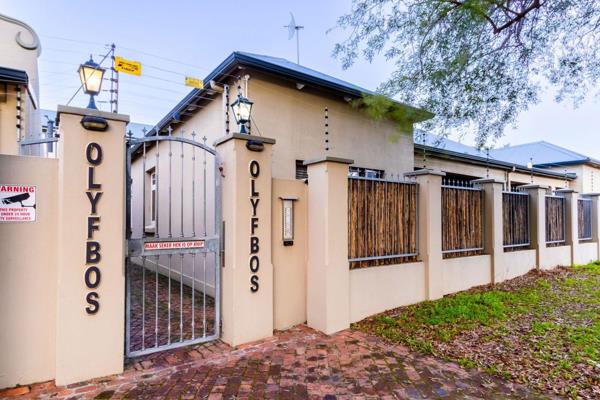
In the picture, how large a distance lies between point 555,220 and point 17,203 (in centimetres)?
1178

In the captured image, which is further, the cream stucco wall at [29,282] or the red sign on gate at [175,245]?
the red sign on gate at [175,245]

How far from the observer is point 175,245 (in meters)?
4.09

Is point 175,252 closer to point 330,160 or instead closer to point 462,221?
point 330,160

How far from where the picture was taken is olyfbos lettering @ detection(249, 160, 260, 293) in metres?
4.34

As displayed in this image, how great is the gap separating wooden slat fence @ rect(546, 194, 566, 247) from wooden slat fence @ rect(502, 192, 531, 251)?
120cm

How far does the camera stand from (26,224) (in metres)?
3.24

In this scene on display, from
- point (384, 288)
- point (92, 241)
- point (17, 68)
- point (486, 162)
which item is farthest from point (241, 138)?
point (486, 162)

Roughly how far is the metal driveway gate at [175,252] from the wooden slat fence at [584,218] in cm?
1107

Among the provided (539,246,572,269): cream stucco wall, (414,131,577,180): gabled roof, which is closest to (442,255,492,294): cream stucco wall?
(414,131,577,180): gabled roof

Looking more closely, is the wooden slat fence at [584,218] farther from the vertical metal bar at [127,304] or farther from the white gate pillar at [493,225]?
the vertical metal bar at [127,304]

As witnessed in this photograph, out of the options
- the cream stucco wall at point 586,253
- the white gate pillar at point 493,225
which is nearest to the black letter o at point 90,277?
the white gate pillar at point 493,225

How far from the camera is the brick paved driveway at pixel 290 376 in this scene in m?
3.10

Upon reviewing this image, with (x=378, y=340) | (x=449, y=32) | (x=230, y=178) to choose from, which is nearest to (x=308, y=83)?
(x=449, y=32)

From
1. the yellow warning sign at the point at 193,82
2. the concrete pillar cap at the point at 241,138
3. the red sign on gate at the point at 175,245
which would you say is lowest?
the red sign on gate at the point at 175,245
